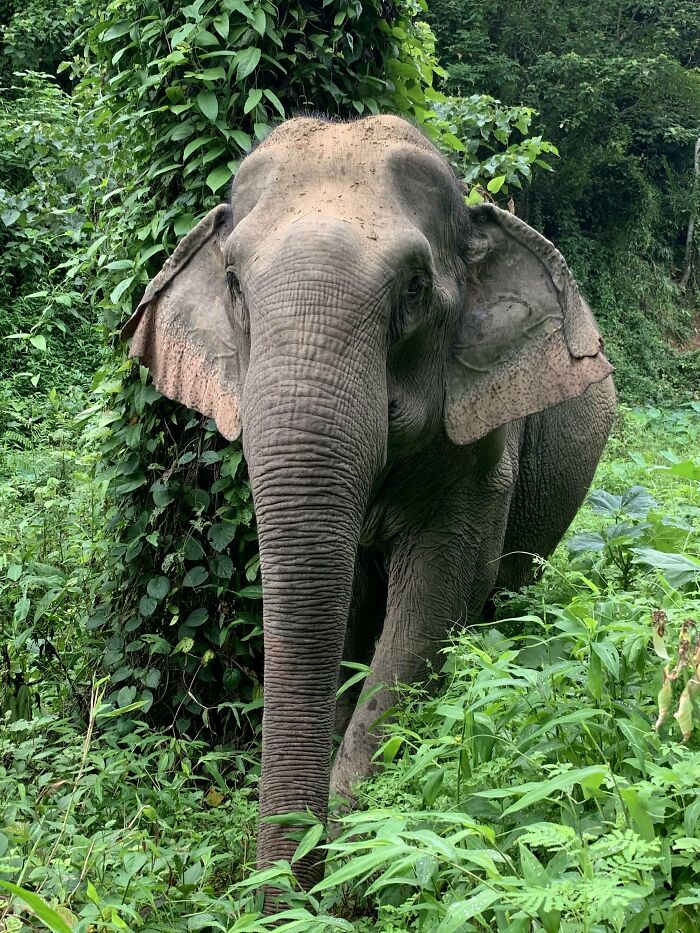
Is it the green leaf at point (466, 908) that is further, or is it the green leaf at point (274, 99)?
the green leaf at point (274, 99)

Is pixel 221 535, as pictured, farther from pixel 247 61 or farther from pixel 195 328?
pixel 247 61


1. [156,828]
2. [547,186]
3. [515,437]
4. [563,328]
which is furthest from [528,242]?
[547,186]

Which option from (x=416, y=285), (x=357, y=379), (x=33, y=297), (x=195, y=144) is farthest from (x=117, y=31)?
(x=33, y=297)

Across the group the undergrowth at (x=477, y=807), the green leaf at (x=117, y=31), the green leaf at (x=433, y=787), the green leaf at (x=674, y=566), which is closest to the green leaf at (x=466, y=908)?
the undergrowth at (x=477, y=807)

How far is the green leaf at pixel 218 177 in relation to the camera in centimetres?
404

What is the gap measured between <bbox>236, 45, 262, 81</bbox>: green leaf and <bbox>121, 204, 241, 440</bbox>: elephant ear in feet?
2.33

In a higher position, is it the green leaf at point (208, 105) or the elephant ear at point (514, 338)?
the green leaf at point (208, 105)

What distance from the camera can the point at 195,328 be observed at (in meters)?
3.65

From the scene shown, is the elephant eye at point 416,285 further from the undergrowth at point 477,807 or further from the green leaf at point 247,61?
the green leaf at point 247,61

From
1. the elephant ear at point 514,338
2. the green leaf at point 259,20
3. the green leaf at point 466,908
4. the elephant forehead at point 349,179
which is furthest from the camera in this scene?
the green leaf at point 259,20

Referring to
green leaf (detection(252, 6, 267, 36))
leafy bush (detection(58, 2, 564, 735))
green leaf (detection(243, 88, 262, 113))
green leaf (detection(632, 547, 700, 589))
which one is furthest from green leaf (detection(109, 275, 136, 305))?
green leaf (detection(632, 547, 700, 589))

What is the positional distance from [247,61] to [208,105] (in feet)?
0.76

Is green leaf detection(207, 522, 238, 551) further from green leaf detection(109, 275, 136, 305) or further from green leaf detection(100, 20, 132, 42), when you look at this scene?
green leaf detection(100, 20, 132, 42)

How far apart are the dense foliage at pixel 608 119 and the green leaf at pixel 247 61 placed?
17.2 meters
